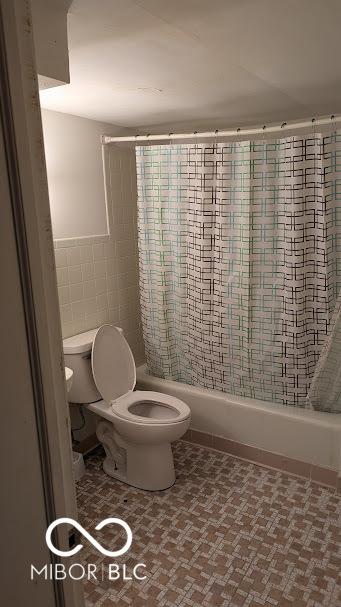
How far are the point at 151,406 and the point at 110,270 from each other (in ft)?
3.18

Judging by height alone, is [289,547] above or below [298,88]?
below

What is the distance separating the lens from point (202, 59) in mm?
1548

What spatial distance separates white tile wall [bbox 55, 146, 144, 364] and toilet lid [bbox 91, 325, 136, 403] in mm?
196

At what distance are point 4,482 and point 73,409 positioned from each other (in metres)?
2.08

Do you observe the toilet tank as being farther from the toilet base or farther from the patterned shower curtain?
the patterned shower curtain

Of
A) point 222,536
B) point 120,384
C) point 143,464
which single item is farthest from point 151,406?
point 222,536

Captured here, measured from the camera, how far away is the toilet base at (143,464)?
2.24 meters

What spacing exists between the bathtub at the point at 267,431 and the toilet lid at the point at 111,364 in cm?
33

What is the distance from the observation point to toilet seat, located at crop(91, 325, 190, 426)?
2.34 metres

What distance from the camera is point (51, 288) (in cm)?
63

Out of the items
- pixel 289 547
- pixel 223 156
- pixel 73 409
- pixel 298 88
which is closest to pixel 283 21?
pixel 298 88

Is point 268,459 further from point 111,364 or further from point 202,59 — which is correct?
point 202,59

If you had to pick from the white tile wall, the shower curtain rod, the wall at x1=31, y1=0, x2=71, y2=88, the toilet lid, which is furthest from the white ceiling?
the toilet lid

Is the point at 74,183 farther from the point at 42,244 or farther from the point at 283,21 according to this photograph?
the point at 42,244
